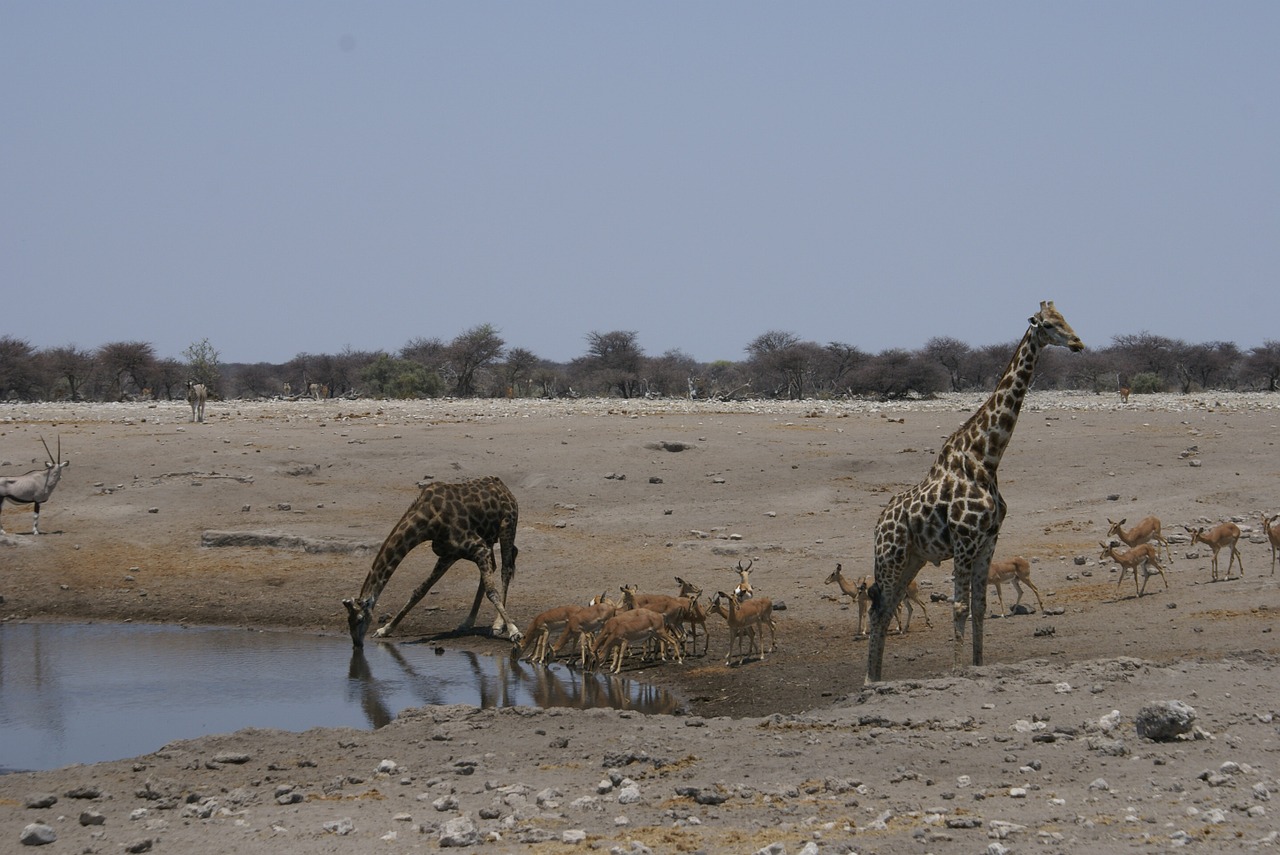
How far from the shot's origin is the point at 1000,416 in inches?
532

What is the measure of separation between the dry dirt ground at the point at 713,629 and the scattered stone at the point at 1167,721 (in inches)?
3.5

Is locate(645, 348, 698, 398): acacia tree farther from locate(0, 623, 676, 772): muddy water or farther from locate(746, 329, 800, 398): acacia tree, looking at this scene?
locate(0, 623, 676, 772): muddy water

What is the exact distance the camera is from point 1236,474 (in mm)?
24828

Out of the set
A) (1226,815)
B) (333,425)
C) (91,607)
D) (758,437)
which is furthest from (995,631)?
(333,425)

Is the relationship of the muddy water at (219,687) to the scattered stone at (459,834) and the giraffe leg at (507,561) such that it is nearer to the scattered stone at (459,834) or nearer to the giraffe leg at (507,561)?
the giraffe leg at (507,561)

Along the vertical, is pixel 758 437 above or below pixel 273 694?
above

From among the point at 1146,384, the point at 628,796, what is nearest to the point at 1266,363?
the point at 1146,384

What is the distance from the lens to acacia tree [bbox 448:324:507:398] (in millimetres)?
68125

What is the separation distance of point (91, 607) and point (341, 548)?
3939 mm

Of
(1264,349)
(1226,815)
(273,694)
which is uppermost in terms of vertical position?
(1264,349)

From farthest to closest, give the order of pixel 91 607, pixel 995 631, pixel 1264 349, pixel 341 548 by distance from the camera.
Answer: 1. pixel 1264 349
2. pixel 341 548
3. pixel 91 607
4. pixel 995 631

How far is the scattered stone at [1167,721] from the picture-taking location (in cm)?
966

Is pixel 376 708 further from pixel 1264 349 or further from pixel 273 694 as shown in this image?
pixel 1264 349

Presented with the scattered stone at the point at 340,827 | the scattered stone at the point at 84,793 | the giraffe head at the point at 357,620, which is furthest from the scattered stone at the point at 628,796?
the giraffe head at the point at 357,620
